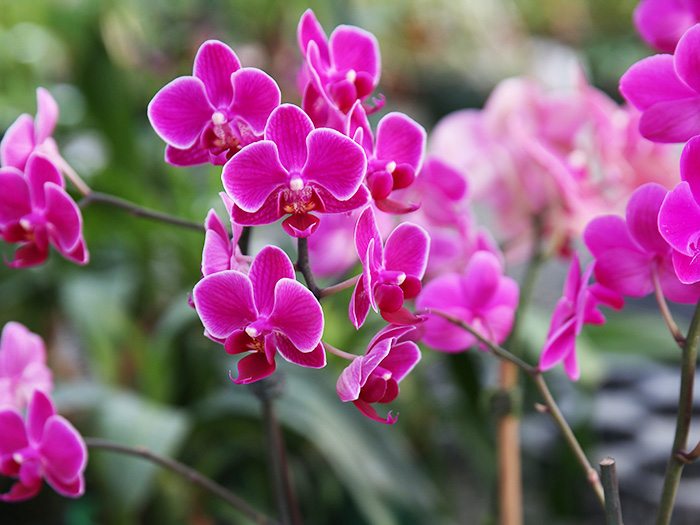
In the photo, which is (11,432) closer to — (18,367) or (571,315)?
(18,367)

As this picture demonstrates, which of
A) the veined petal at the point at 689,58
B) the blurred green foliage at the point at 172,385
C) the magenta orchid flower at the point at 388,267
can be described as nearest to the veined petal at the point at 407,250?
the magenta orchid flower at the point at 388,267

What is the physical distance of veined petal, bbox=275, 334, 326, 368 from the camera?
0.22m

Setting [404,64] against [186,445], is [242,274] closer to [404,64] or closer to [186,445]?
[186,445]

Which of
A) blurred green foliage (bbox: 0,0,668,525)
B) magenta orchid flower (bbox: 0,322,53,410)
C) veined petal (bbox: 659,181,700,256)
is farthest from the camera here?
blurred green foliage (bbox: 0,0,668,525)

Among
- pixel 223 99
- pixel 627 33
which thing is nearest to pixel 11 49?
pixel 223 99

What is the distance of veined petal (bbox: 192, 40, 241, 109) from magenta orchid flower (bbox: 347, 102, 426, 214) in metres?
0.05

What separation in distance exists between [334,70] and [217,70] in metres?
0.05

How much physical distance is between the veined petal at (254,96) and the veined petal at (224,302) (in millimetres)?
64

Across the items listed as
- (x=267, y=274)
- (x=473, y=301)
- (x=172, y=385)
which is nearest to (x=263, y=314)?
(x=267, y=274)

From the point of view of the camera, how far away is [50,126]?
294mm

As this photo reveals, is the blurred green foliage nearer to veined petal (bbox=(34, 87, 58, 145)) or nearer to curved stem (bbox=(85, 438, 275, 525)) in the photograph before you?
curved stem (bbox=(85, 438, 275, 525))

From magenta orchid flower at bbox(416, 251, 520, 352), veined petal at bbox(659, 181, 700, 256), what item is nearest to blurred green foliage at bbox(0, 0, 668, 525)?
magenta orchid flower at bbox(416, 251, 520, 352)

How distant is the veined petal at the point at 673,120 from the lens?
0.24 metres

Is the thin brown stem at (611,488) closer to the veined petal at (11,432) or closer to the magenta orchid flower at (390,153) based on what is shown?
the magenta orchid flower at (390,153)
